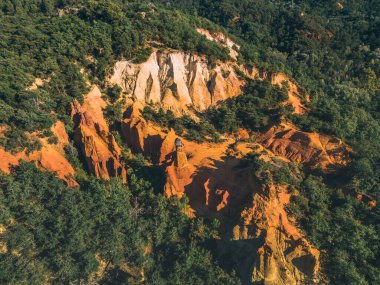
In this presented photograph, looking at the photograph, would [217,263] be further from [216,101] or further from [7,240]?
[216,101]

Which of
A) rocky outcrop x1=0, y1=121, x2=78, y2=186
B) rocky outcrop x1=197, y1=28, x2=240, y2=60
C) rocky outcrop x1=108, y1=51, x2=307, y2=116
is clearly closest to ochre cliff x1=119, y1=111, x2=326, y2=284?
rocky outcrop x1=108, y1=51, x2=307, y2=116

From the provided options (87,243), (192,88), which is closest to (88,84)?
(192,88)

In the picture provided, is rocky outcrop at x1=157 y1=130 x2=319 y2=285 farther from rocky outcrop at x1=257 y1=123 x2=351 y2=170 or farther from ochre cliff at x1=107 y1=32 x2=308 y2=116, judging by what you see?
ochre cliff at x1=107 y1=32 x2=308 y2=116

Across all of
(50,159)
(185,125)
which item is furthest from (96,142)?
(185,125)

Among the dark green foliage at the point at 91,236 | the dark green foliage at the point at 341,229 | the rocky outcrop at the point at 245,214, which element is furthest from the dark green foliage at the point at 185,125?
the dark green foliage at the point at 341,229

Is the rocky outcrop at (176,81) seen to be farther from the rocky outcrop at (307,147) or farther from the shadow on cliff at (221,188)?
the shadow on cliff at (221,188)
